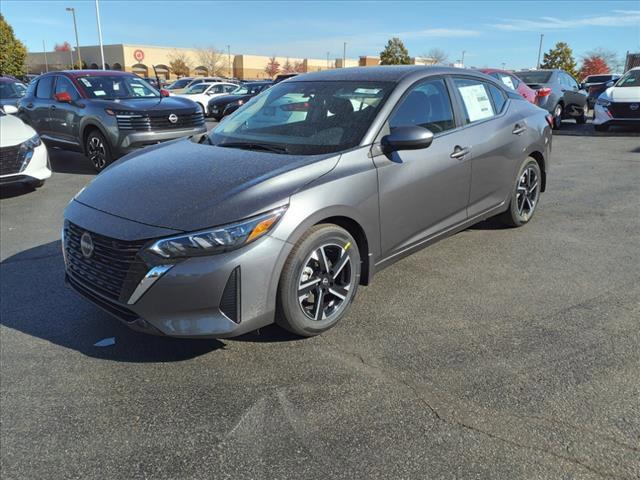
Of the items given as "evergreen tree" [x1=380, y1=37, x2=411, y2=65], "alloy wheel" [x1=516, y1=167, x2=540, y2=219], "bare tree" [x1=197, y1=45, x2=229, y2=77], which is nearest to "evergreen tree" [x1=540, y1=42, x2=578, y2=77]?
"evergreen tree" [x1=380, y1=37, x2=411, y2=65]

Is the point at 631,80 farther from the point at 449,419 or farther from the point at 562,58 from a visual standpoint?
the point at 562,58

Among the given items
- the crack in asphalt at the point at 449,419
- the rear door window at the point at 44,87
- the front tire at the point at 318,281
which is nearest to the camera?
the crack in asphalt at the point at 449,419

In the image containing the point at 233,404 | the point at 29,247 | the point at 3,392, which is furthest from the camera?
the point at 29,247

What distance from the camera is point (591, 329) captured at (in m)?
3.46

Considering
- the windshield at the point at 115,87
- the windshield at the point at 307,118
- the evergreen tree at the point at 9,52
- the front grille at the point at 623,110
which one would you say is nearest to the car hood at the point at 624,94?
the front grille at the point at 623,110

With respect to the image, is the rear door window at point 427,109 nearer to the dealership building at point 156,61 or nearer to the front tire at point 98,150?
the front tire at point 98,150

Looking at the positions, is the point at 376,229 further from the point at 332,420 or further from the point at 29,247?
the point at 29,247

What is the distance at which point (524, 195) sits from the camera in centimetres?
557

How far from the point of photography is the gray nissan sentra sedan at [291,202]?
2.90m

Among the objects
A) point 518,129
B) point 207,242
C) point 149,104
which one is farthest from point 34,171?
point 518,129

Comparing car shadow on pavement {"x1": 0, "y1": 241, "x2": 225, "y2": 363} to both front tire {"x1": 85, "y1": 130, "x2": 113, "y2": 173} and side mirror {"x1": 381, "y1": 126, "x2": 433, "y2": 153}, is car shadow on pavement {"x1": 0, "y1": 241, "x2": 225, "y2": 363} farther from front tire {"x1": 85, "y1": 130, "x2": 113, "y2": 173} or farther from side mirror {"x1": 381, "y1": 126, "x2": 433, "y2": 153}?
front tire {"x1": 85, "y1": 130, "x2": 113, "y2": 173}

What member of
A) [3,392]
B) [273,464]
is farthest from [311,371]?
[3,392]

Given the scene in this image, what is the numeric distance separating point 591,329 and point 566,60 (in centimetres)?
6632

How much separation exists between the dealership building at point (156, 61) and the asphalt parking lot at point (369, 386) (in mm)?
71696
